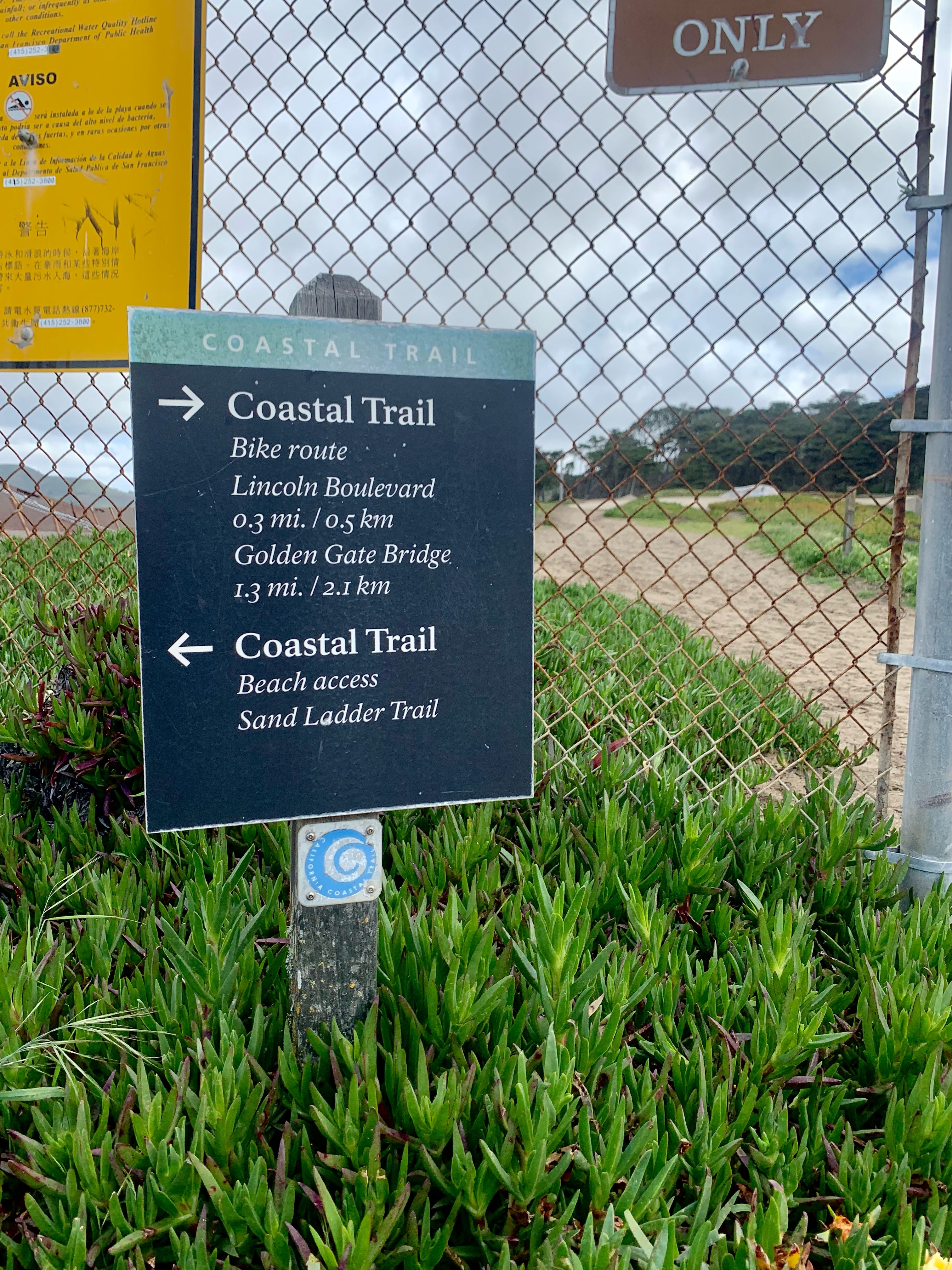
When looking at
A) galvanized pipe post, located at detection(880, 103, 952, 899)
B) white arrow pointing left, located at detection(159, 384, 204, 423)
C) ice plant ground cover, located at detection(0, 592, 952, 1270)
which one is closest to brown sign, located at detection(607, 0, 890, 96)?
galvanized pipe post, located at detection(880, 103, 952, 899)

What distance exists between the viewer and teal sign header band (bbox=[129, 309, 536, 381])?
134 cm

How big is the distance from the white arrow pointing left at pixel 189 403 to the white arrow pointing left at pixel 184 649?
1.05 ft

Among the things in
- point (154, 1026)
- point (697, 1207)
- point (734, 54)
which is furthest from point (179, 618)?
point (734, 54)

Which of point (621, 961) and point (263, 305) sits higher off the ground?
point (263, 305)

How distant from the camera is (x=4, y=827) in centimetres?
220

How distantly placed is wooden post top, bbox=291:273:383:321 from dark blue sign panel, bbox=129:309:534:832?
7 cm

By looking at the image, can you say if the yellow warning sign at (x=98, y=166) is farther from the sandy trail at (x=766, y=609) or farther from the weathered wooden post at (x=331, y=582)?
the sandy trail at (x=766, y=609)

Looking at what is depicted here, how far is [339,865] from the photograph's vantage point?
149cm

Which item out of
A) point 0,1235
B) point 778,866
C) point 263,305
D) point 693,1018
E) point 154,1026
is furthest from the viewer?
point 263,305

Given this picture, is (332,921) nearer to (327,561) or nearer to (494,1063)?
(494,1063)

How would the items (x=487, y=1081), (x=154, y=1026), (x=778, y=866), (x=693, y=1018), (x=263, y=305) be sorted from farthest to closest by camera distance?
(x=263, y=305)
(x=778, y=866)
(x=693, y=1018)
(x=154, y=1026)
(x=487, y=1081)

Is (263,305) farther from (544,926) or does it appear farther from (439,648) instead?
(544,926)

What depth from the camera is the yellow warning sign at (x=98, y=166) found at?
2463 millimetres

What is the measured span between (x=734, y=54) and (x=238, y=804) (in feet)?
6.72
